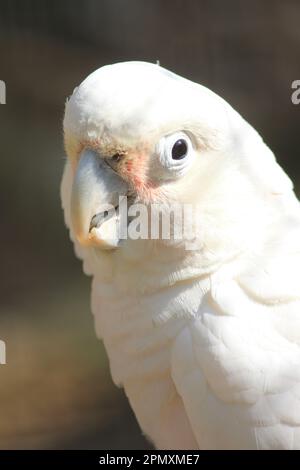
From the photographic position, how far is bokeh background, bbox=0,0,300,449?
3504mm

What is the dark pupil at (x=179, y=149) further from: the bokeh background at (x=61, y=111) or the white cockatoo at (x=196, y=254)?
the bokeh background at (x=61, y=111)

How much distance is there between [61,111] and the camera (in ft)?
12.3

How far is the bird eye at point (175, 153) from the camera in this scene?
5.44 feet

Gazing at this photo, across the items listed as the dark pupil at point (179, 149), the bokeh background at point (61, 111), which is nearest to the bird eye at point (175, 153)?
the dark pupil at point (179, 149)

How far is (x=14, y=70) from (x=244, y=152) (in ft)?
6.96

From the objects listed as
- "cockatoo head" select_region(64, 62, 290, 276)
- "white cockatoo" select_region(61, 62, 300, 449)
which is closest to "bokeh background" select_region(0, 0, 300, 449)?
"white cockatoo" select_region(61, 62, 300, 449)

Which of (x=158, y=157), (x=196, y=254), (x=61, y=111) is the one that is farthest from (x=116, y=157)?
(x=61, y=111)

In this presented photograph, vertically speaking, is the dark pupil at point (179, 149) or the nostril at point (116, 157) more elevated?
the dark pupil at point (179, 149)

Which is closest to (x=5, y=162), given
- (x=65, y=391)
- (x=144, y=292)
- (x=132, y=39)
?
(x=132, y=39)

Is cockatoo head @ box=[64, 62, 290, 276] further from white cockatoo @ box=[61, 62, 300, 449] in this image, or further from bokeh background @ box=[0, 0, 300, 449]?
bokeh background @ box=[0, 0, 300, 449]

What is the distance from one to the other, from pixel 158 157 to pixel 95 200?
0.48ft

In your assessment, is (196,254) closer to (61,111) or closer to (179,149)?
(179,149)

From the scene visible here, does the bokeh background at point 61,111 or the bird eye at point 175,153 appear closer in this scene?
the bird eye at point 175,153

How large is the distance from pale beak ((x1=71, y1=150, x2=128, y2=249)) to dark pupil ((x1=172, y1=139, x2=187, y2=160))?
0.11m
